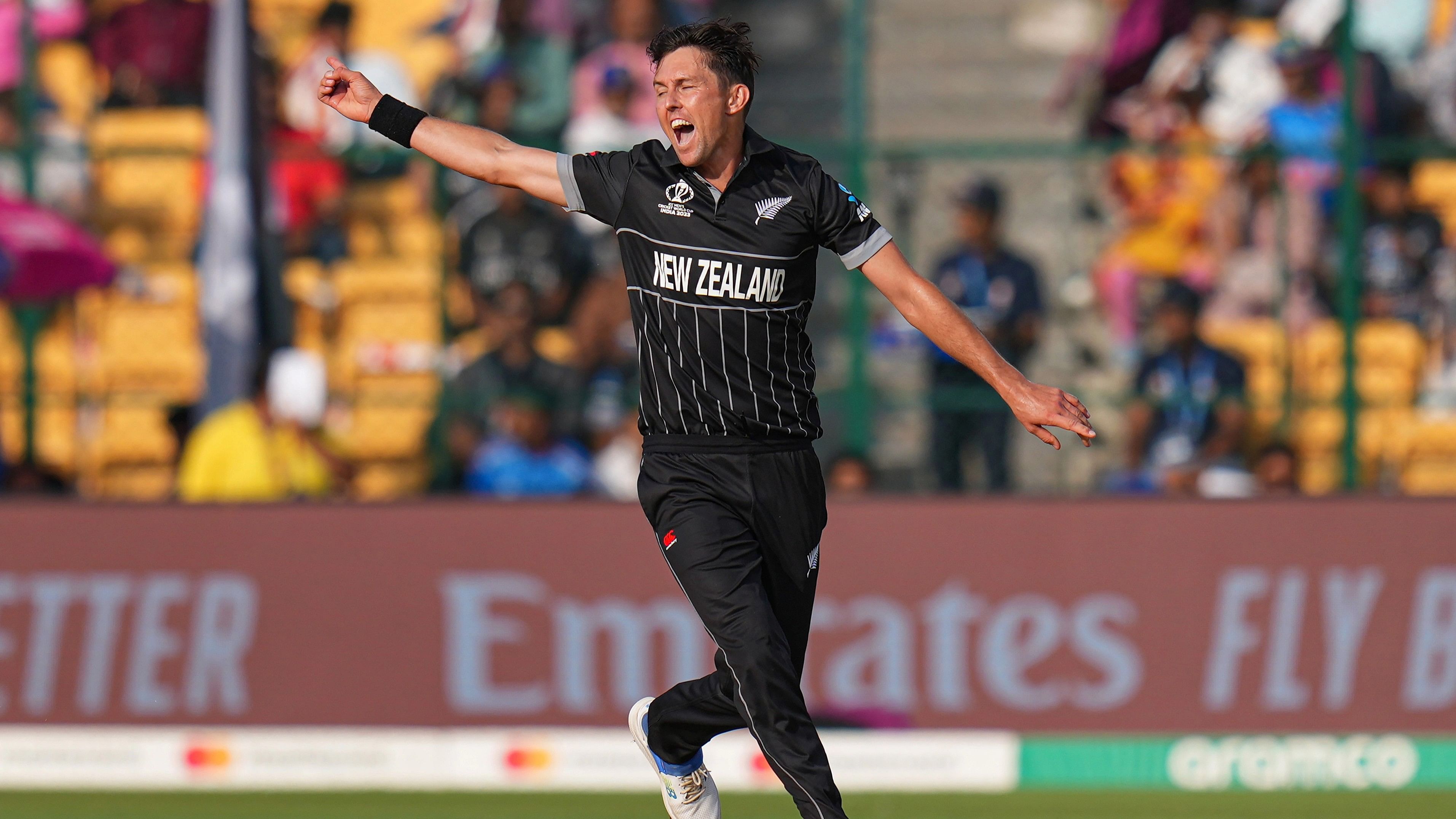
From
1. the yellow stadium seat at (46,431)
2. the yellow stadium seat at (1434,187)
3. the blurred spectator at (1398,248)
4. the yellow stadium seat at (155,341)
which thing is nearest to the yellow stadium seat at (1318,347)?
the blurred spectator at (1398,248)

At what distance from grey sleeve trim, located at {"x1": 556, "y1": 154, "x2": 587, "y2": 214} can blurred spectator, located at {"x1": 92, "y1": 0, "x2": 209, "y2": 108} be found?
7001 millimetres

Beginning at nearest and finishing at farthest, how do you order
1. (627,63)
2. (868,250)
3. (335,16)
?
(868,250) → (627,63) → (335,16)

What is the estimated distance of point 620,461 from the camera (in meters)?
10.5

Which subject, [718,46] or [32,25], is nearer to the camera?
[718,46]

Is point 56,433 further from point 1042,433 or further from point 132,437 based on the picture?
point 1042,433

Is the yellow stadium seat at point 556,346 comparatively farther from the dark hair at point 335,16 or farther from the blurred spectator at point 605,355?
the dark hair at point 335,16

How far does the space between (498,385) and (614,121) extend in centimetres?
221

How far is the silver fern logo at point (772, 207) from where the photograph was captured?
18.5 ft

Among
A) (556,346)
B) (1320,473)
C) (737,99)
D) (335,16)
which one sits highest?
(335,16)

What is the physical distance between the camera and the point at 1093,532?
30.9 ft

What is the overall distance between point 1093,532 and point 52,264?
5.78 meters

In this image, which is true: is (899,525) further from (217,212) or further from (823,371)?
(217,212)

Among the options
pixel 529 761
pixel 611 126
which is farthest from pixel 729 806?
pixel 611 126

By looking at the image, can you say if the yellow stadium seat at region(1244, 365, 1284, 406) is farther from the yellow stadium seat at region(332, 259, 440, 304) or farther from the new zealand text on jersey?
the new zealand text on jersey
